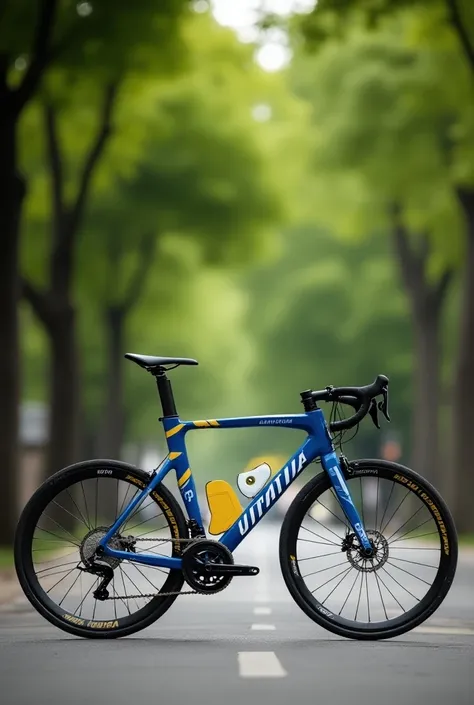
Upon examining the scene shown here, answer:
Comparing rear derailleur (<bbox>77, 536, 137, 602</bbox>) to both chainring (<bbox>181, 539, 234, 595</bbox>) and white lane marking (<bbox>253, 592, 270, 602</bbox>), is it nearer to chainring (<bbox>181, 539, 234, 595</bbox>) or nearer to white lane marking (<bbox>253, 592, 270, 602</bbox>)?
chainring (<bbox>181, 539, 234, 595</bbox>)

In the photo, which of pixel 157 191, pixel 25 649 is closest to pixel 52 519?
pixel 25 649

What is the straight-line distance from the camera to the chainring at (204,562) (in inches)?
317

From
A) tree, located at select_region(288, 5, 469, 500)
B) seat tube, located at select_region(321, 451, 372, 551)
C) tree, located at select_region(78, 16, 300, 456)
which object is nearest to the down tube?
seat tube, located at select_region(321, 451, 372, 551)

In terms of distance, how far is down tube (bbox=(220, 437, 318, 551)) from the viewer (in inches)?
325

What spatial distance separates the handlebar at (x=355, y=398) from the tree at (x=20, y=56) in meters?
12.5

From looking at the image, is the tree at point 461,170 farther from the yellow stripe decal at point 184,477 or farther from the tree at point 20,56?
the yellow stripe decal at point 184,477

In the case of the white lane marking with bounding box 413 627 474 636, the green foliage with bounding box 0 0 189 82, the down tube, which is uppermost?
the green foliage with bounding box 0 0 189 82

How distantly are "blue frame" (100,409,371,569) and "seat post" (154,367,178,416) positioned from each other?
4 centimetres

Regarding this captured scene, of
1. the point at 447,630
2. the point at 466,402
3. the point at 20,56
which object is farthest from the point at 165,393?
the point at 466,402

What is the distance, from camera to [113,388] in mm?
37656

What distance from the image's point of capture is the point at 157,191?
105ft

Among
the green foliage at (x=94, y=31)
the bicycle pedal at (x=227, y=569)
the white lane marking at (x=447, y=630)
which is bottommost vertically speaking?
the white lane marking at (x=447, y=630)

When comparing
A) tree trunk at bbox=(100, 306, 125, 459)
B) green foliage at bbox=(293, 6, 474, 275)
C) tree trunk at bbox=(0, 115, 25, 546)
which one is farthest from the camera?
tree trunk at bbox=(100, 306, 125, 459)

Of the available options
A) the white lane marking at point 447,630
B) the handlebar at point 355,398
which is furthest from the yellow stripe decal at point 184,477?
the white lane marking at point 447,630
